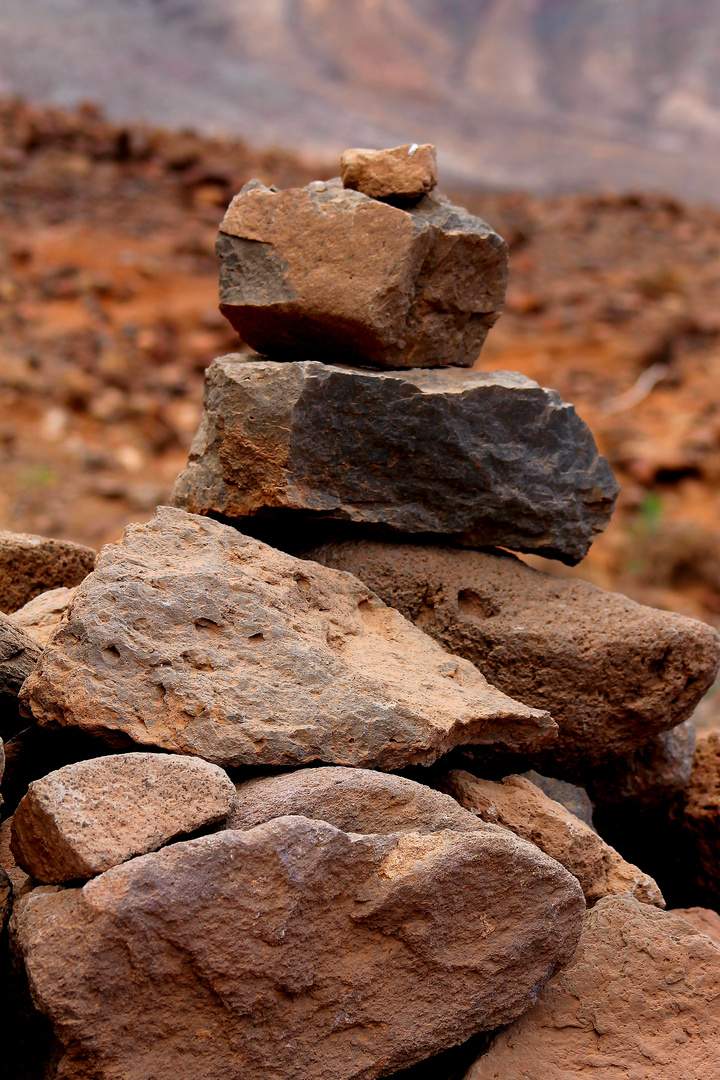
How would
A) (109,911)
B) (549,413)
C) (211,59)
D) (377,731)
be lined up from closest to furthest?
(109,911)
(377,731)
(549,413)
(211,59)

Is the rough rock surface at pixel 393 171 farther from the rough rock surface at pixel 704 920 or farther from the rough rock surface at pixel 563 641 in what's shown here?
the rough rock surface at pixel 704 920

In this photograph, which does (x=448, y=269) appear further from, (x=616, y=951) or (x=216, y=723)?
(x=616, y=951)

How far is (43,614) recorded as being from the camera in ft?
10.8

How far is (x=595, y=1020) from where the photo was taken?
249 cm

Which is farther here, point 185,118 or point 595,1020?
point 185,118

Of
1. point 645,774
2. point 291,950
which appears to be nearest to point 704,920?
point 645,774

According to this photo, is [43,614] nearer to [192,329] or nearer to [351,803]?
[351,803]

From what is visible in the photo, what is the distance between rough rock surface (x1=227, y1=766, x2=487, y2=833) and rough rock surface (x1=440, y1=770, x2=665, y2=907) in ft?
0.91

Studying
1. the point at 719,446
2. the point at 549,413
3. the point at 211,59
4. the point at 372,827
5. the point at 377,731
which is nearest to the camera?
the point at 372,827

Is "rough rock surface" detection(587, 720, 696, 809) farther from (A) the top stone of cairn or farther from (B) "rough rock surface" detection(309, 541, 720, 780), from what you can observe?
(A) the top stone of cairn

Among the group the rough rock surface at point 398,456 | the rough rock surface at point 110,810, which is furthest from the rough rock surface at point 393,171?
the rough rock surface at point 110,810

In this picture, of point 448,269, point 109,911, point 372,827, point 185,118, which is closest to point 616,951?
point 372,827

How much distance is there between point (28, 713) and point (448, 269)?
192 cm

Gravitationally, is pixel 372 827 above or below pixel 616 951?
above
